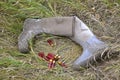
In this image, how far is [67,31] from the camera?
2.44 metres

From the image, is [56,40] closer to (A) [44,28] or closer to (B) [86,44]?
(A) [44,28]

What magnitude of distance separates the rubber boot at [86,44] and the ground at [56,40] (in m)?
0.04

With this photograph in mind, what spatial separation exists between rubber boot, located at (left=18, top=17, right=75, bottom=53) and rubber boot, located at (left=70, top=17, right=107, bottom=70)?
0.14 feet

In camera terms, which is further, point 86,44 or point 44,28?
point 44,28

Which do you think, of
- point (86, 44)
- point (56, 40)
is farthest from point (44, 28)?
point (86, 44)

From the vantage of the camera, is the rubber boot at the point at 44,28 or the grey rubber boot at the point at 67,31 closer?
the grey rubber boot at the point at 67,31

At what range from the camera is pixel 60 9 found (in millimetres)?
2641

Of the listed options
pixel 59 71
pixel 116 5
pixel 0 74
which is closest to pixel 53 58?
pixel 59 71

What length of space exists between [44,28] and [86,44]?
0.30m

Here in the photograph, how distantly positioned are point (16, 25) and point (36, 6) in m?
0.19

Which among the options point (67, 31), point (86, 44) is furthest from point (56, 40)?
point (86, 44)

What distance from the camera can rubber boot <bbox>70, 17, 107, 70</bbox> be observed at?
2.27m

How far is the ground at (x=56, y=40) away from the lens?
224 centimetres

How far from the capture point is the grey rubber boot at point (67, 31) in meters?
2.32
